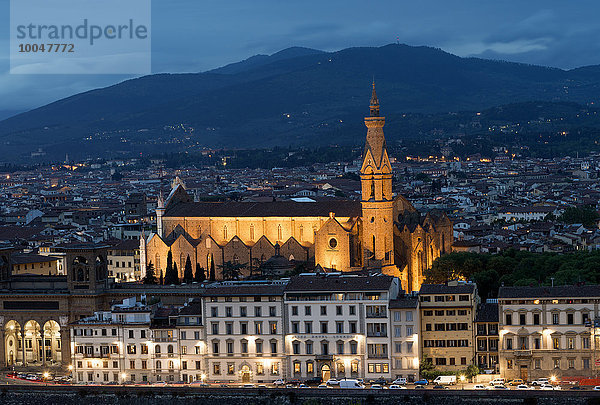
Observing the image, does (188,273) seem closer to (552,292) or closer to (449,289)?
(449,289)

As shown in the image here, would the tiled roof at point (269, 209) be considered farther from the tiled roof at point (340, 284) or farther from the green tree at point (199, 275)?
the tiled roof at point (340, 284)

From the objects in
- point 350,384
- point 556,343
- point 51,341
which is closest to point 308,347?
point 350,384

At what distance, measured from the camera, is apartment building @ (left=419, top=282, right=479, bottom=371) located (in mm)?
52344

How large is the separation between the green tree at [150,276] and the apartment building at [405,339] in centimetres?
2286

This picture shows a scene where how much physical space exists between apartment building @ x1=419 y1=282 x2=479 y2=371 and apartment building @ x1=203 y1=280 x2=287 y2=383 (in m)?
5.80

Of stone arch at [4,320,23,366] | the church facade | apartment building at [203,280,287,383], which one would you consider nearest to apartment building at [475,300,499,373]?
apartment building at [203,280,287,383]

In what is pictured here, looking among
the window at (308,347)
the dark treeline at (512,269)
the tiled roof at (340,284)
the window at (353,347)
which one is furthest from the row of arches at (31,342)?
the dark treeline at (512,269)

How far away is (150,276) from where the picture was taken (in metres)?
73.8

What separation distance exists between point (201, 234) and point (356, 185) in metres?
95.8

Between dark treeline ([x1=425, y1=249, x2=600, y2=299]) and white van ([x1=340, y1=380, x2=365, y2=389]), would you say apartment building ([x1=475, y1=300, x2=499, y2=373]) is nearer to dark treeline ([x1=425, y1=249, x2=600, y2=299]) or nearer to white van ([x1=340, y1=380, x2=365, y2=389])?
white van ([x1=340, y1=380, x2=365, y2=389])

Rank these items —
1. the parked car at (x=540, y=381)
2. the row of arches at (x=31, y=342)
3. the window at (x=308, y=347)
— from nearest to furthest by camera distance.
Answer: the parked car at (x=540, y=381) → the window at (x=308, y=347) → the row of arches at (x=31, y=342)

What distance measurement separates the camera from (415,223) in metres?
74.2

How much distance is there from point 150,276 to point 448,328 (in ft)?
84.1

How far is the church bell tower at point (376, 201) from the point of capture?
71938 millimetres
